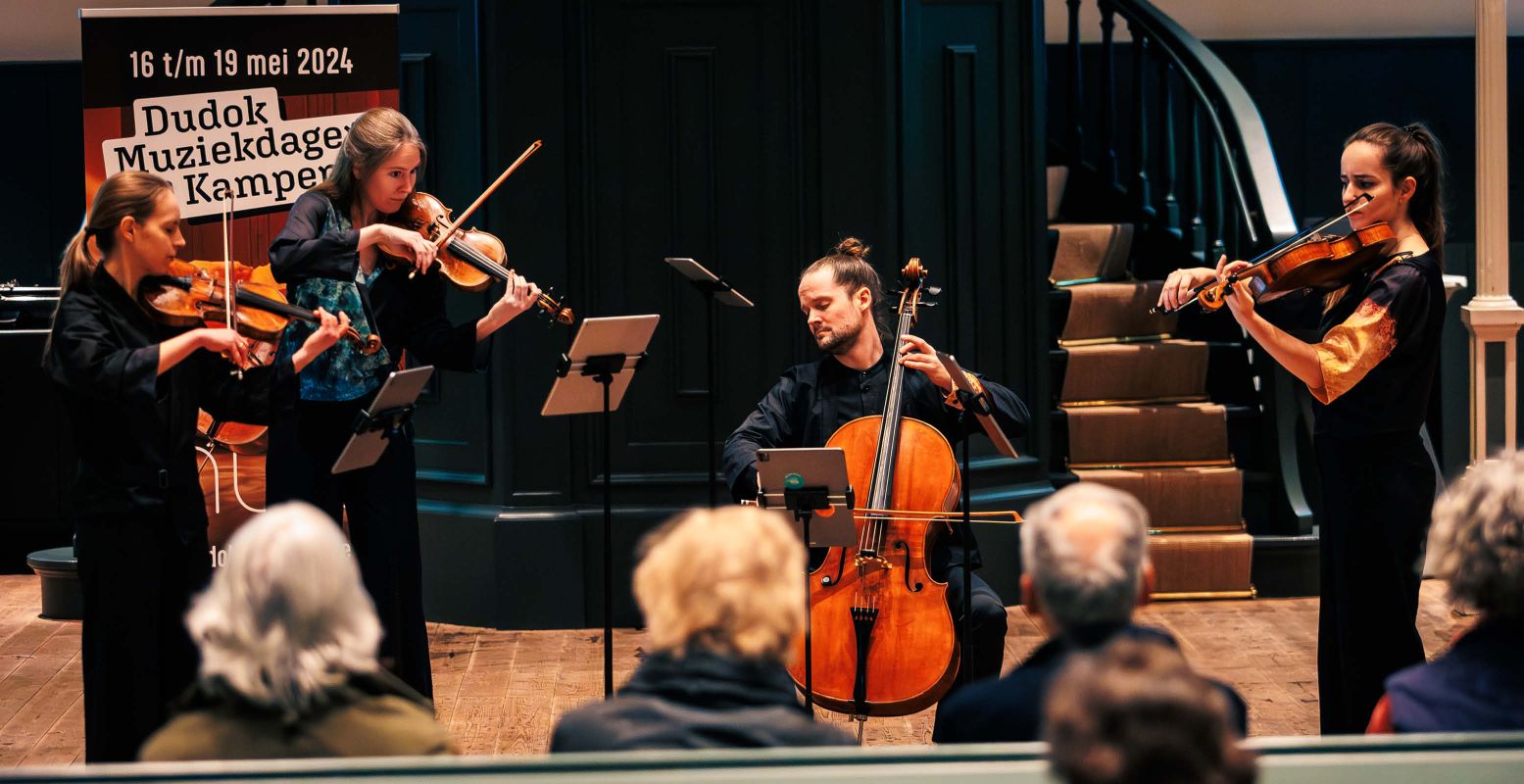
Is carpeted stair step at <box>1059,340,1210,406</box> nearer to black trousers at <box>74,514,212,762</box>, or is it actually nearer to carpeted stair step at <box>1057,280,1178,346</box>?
carpeted stair step at <box>1057,280,1178,346</box>

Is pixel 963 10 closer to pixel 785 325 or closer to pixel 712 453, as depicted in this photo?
pixel 785 325

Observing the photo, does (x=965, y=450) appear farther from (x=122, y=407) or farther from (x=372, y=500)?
(x=122, y=407)

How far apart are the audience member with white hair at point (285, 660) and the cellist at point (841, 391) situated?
190cm

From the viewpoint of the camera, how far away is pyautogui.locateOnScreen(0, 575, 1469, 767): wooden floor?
3.94 metres

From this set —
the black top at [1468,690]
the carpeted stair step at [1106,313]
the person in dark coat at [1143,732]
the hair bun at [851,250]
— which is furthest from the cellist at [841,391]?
the person in dark coat at [1143,732]

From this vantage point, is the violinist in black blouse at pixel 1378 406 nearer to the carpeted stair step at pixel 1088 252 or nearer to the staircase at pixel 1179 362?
the staircase at pixel 1179 362

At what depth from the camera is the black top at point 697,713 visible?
5.57 feet

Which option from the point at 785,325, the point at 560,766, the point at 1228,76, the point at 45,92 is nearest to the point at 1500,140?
the point at 1228,76

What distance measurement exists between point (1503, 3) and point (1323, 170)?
2.76m

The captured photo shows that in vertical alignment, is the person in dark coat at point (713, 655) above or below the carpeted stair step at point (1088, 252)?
below

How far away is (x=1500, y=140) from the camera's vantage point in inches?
213

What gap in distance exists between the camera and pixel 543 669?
15.1 ft

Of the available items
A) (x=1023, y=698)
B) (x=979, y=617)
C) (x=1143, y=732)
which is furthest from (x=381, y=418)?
(x=1143, y=732)

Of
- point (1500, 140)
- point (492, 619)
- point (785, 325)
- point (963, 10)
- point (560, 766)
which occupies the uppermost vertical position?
point (963, 10)
